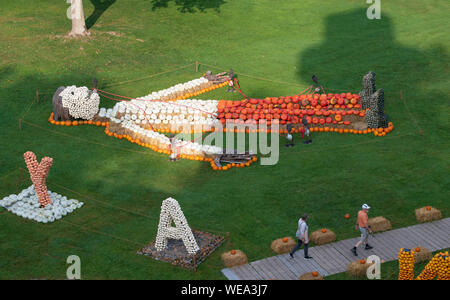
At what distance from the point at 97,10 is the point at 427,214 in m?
35.9

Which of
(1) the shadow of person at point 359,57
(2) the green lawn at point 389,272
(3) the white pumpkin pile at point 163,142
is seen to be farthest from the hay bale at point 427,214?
(1) the shadow of person at point 359,57

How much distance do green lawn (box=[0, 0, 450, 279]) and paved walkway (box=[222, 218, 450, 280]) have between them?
Result: 0.83 m

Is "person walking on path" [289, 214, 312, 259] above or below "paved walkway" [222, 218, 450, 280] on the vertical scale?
above

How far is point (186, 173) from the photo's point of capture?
32969 mm

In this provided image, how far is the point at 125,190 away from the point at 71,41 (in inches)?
844

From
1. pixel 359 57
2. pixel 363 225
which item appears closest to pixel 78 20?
pixel 359 57

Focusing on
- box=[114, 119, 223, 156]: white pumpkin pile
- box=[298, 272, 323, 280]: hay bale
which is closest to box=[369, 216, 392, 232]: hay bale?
box=[298, 272, 323, 280]: hay bale

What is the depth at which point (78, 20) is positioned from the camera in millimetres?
49156

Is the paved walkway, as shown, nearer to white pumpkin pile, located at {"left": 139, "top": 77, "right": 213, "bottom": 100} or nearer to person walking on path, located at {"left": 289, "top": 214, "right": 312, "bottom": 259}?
person walking on path, located at {"left": 289, "top": 214, "right": 312, "bottom": 259}

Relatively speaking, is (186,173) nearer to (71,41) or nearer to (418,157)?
(418,157)

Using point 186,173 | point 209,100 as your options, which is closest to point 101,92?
point 209,100

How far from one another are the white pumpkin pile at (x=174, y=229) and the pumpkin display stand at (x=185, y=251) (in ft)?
0.83

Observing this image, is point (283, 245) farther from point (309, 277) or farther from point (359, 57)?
point (359, 57)

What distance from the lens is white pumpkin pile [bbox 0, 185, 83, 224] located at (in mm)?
28891
